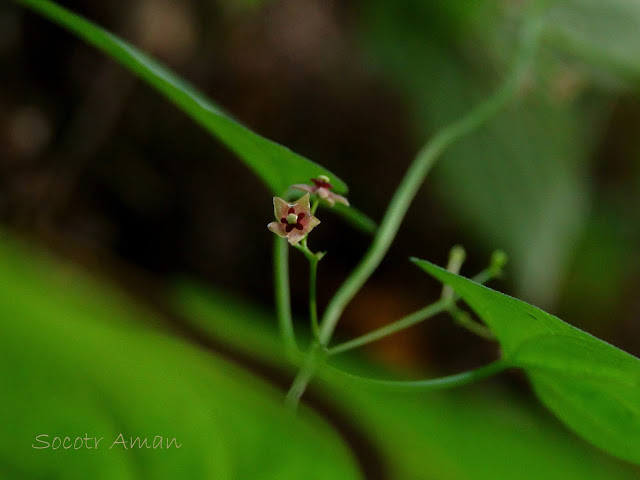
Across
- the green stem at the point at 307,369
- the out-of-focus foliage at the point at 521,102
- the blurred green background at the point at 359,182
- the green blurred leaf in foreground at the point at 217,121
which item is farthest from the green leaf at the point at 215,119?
the out-of-focus foliage at the point at 521,102

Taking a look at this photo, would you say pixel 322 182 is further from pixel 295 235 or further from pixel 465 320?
pixel 465 320

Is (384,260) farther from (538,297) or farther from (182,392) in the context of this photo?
(182,392)

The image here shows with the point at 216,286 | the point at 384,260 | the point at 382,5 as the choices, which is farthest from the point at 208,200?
the point at 382,5

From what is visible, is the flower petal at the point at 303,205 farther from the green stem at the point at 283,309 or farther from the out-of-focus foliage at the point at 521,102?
the out-of-focus foliage at the point at 521,102

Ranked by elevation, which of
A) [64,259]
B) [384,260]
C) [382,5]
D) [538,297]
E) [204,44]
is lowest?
[64,259]

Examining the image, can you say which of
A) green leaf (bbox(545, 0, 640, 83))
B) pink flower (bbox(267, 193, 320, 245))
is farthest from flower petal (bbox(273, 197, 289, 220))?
green leaf (bbox(545, 0, 640, 83))
